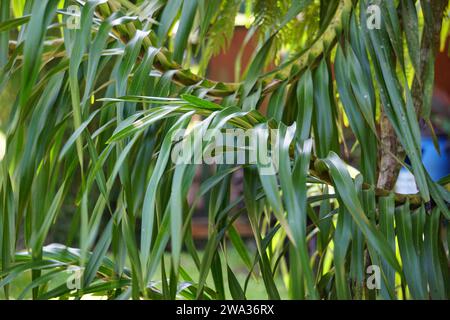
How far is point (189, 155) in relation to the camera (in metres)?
0.61

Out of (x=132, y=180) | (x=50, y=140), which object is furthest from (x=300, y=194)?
(x=50, y=140)

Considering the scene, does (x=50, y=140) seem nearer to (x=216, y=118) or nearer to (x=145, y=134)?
(x=145, y=134)

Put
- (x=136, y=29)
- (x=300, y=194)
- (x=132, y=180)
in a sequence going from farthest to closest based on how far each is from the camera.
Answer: (x=136, y=29), (x=132, y=180), (x=300, y=194)

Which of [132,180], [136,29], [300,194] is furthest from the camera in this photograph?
[136,29]

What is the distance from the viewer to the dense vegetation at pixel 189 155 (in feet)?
2.17

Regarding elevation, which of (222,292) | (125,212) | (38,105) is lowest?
(222,292)

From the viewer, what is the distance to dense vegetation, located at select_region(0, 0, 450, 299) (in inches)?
26.0

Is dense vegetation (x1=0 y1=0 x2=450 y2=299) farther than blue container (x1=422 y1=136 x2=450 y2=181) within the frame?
No

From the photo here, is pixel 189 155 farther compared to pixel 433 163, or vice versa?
pixel 433 163

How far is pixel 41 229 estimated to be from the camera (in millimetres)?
719

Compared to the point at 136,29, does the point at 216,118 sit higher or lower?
lower

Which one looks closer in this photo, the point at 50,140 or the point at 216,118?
the point at 216,118

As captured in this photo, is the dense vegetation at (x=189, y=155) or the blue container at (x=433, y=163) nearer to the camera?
A: the dense vegetation at (x=189, y=155)

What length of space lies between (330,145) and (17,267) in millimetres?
427
